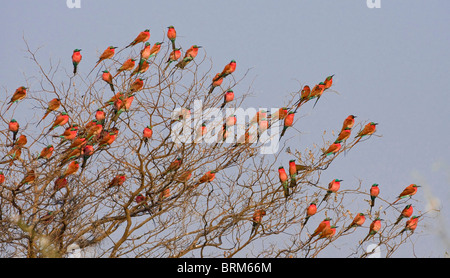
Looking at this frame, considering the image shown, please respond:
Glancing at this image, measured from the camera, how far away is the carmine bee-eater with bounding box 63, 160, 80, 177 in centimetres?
648

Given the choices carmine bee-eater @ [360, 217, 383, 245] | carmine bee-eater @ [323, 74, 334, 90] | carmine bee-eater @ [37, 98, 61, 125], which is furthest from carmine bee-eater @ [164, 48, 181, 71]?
carmine bee-eater @ [360, 217, 383, 245]

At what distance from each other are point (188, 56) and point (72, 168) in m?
1.67

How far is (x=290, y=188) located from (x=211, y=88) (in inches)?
51.4

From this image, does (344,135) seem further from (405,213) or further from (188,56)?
(188,56)

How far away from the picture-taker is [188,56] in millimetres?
6945

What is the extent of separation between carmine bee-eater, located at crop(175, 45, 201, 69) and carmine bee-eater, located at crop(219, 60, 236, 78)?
0.35 meters

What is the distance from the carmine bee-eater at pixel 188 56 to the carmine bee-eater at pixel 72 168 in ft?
4.71

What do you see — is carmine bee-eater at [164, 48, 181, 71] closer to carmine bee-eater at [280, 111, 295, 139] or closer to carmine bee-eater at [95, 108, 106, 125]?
carmine bee-eater at [95, 108, 106, 125]

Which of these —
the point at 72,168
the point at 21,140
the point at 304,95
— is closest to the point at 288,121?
the point at 304,95

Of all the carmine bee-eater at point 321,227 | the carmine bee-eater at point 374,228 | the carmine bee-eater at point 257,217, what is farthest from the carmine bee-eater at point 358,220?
the carmine bee-eater at point 257,217

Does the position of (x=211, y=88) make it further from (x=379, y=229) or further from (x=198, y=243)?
(x=379, y=229)

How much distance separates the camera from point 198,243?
704 centimetres
